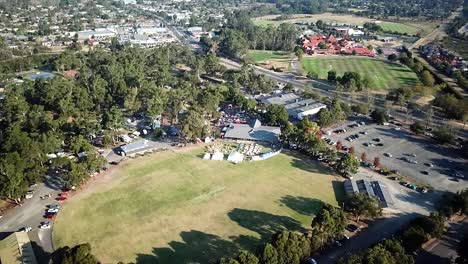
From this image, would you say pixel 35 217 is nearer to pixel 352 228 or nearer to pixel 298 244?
pixel 298 244

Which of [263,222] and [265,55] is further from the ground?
[265,55]

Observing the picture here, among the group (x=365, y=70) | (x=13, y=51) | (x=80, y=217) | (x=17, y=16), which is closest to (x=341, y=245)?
(x=80, y=217)

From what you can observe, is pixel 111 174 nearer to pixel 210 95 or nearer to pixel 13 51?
pixel 210 95

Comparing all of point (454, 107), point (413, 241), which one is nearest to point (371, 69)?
point (454, 107)

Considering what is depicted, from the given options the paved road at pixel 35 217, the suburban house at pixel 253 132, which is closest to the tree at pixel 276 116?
the suburban house at pixel 253 132

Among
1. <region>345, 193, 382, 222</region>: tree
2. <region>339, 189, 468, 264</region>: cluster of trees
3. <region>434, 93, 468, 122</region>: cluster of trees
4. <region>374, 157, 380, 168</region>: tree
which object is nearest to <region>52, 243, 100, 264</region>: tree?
<region>339, 189, 468, 264</region>: cluster of trees

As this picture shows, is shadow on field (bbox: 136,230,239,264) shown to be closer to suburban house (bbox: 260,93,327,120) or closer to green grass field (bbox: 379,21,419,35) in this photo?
suburban house (bbox: 260,93,327,120)
